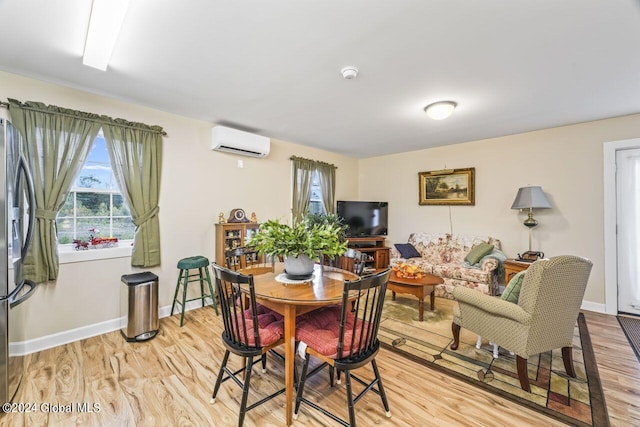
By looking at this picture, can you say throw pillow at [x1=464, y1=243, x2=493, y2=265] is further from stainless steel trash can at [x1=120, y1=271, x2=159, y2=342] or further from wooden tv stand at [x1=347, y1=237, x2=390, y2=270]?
stainless steel trash can at [x1=120, y1=271, x2=159, y2=342]

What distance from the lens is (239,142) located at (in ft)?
12.7

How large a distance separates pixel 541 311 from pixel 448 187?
331 centimetres

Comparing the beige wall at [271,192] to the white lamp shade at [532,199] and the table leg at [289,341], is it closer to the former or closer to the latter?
the white lamp shade at [532,199]

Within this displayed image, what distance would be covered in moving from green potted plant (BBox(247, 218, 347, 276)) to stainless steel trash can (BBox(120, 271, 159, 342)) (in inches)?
61.5

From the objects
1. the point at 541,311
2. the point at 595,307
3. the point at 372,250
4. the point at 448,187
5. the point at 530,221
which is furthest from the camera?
the point at 372,250

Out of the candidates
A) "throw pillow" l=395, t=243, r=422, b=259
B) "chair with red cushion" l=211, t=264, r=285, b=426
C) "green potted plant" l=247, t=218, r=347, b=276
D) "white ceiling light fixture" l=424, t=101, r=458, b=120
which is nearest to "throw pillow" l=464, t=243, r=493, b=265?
"throw pillow" l=395, t=243, r=422, b=259

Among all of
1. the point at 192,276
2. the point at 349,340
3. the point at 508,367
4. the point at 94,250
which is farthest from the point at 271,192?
the point at 508,367

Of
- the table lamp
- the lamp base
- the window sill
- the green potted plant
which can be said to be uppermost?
the table lamp

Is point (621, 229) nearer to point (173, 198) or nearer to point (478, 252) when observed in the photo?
point (478, 252)

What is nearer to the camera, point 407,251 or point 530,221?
point 530,221

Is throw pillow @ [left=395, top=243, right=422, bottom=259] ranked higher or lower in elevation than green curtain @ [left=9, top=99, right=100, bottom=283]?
lower

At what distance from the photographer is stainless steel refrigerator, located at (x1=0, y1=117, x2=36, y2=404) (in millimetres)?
1775

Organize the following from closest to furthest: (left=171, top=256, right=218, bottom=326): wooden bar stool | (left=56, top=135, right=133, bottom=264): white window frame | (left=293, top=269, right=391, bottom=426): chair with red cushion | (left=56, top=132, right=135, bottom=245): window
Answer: (left=293, top=269, right=391, bottom=426): chair with red cushion, (left=56, top=135, right=133, bottom=264): white window frame, (left=56, top=132, right=135, bottom=245): window, (left=171, top=256, right=218, bottom=326): wooden bar stool

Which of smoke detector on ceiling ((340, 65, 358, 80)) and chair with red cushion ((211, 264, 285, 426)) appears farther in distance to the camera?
smoke detector on ceiling ((340, 65, 358, 80))
